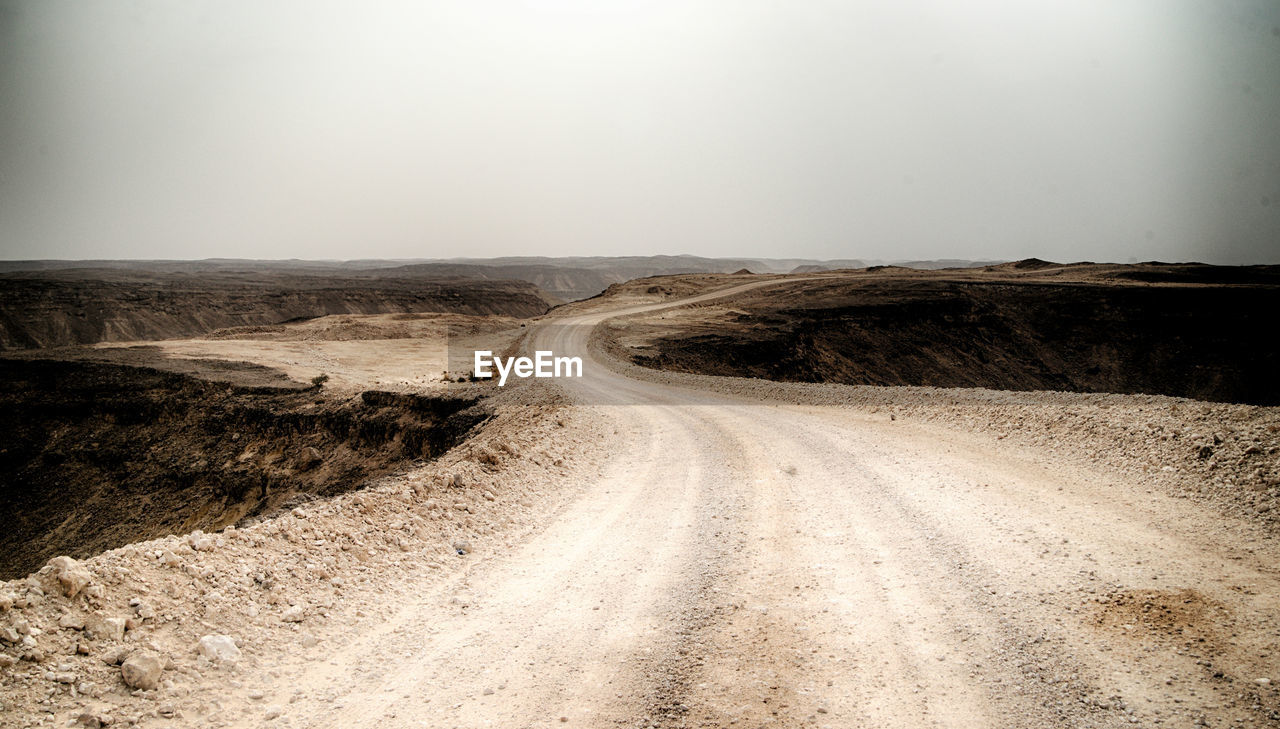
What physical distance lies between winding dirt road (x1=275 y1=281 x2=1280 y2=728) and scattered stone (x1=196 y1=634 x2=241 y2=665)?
60cm

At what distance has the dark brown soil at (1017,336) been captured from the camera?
35656 millimetres

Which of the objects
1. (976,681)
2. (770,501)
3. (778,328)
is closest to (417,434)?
(770,501)

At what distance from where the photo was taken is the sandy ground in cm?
386

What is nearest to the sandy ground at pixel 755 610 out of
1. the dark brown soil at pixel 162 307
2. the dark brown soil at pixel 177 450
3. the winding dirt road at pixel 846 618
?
the winding dirt road at pixel 846 618

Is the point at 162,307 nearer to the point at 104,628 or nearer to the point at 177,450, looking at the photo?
the point at 177,450

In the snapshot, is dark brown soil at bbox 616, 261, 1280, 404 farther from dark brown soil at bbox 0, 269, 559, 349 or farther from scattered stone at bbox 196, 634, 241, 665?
dark brown soil at bbox 0, 269, 559, 349

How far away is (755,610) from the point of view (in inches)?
199

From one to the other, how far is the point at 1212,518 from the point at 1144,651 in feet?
11.6

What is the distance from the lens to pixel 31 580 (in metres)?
4.35

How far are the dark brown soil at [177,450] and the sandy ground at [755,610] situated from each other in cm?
808
